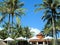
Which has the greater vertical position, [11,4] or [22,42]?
[11,4]

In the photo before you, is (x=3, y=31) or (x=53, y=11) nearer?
(x=53, y=11)

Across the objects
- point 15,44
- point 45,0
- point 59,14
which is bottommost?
point 15,44

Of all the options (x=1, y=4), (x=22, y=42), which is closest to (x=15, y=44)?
(x=22, y=42)

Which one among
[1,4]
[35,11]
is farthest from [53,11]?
[1,4]

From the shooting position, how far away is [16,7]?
43469mm

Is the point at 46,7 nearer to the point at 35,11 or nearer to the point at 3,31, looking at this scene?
the point at 35,11

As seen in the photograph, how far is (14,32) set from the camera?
47375mm

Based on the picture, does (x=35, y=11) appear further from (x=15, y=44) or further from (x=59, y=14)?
(x=15, y=44)

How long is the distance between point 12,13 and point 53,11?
7907 millimetres

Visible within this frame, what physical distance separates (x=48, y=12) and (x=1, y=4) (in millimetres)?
9190

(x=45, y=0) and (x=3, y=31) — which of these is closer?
(x=45, y=0)

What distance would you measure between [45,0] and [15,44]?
10.2 m

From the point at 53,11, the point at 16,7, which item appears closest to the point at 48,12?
the point at 53,11

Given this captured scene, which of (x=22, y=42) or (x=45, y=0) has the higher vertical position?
(x=45, y=0)
